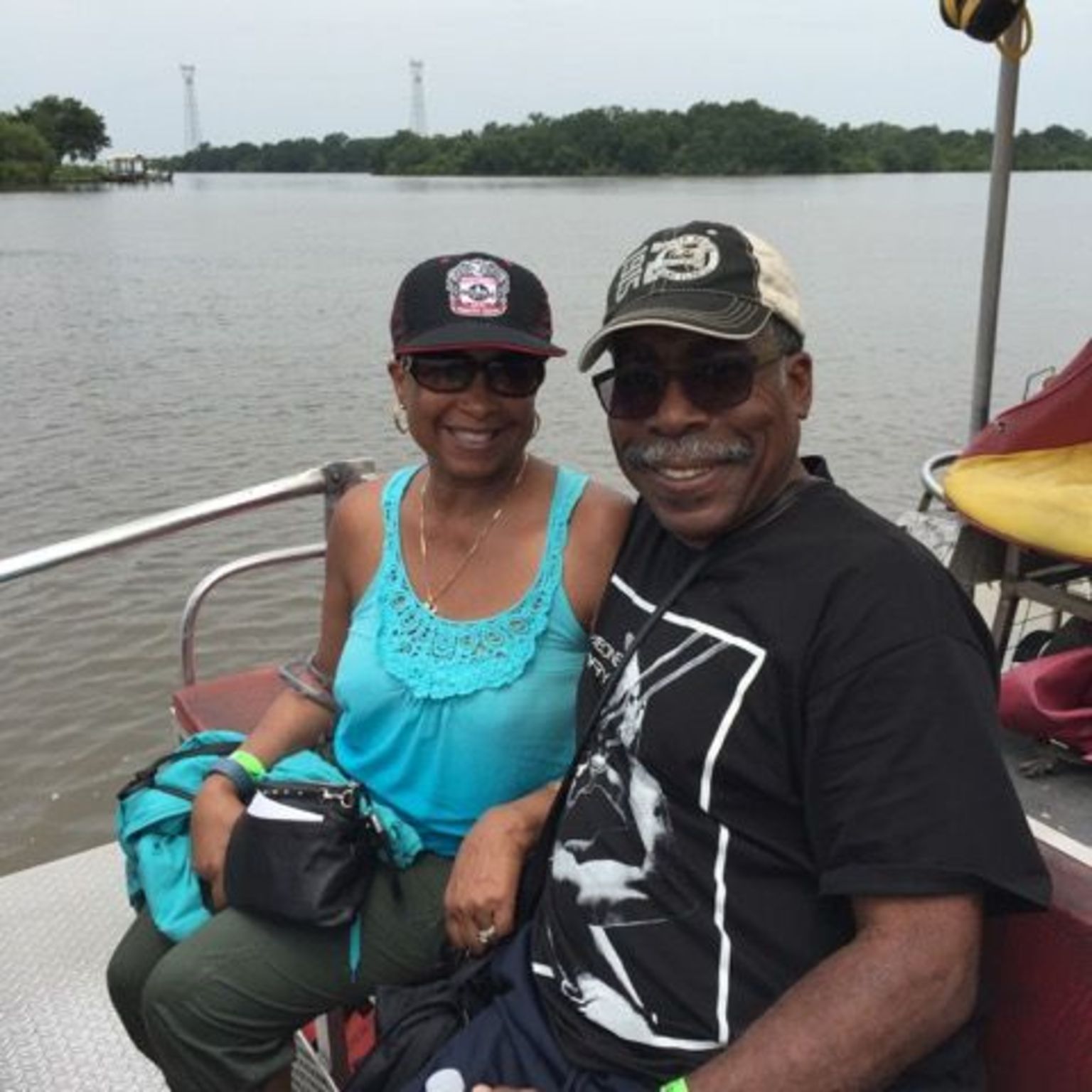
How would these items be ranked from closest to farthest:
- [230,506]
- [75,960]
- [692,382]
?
[692,382] < [230,506] < [75,960]

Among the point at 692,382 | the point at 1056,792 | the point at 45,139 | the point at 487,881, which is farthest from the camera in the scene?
the point at 45,139

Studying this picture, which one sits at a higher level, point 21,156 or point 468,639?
point 21,156

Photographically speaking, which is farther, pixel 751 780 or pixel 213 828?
pixel 213 828

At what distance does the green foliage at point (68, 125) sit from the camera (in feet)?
Answer: 307

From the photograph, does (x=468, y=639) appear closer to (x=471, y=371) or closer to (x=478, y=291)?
(x=471, y=371)

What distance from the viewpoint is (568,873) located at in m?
1.73

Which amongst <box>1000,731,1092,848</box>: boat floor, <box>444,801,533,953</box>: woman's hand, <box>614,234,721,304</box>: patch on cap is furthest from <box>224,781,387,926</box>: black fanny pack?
<box>1000,731,1092,848</box>: boat floor

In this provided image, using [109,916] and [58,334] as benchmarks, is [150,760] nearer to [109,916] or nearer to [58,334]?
[109,916]

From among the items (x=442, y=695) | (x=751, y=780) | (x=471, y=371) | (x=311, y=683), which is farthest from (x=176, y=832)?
(x=751, y=780)

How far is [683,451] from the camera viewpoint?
1.73 m

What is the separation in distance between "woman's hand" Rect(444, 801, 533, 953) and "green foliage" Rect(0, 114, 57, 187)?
85.6m

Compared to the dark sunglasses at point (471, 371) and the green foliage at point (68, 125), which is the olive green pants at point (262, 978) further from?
the green foliage at point (68, 125)

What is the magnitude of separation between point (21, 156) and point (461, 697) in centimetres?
8998

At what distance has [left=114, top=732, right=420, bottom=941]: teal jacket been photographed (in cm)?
213
